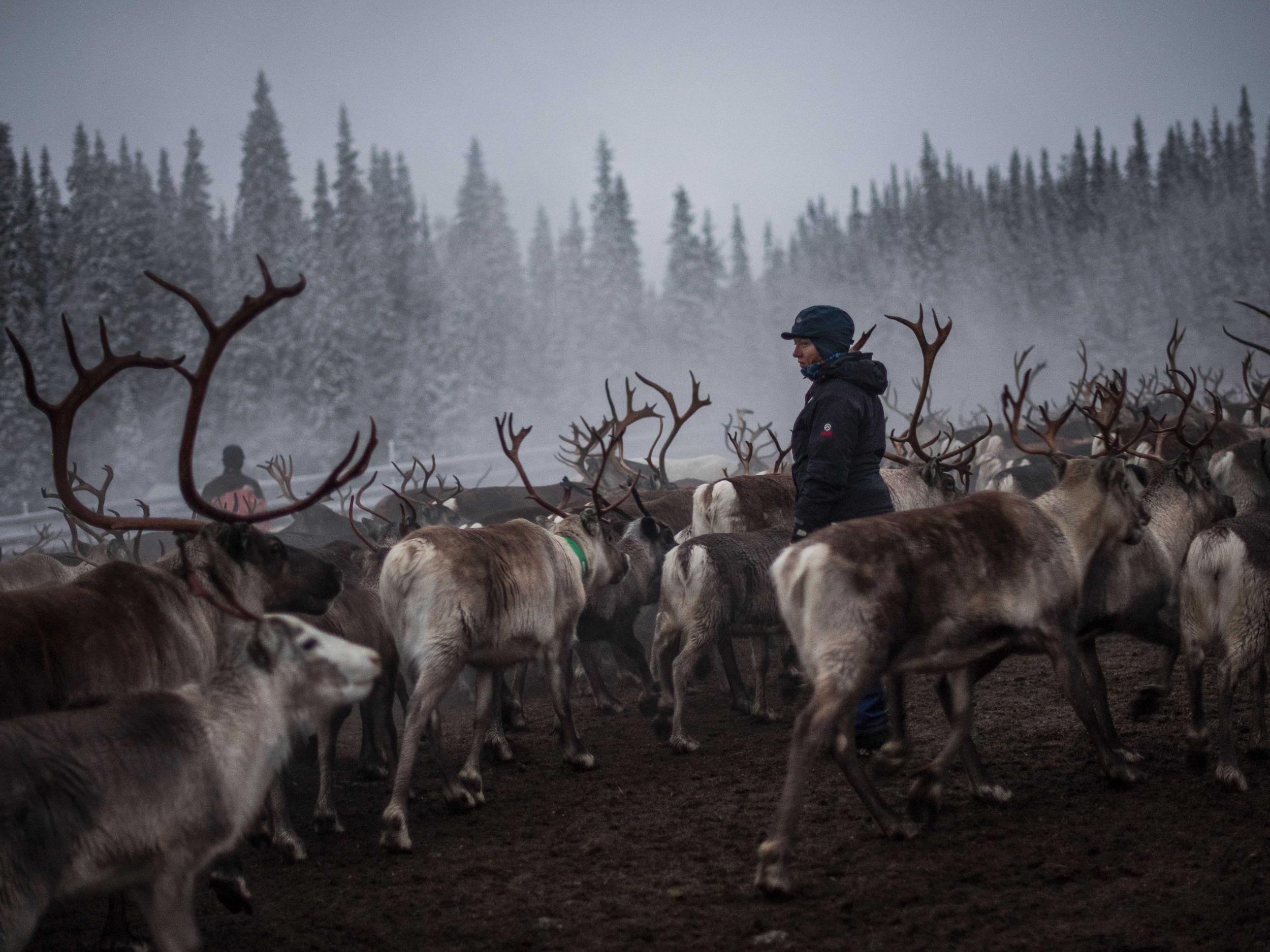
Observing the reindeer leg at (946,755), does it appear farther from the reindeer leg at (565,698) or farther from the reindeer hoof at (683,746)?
the reindeer leg at (565,698)

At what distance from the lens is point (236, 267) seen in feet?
121

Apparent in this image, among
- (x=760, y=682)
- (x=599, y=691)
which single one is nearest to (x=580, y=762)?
(x=760, y=682)

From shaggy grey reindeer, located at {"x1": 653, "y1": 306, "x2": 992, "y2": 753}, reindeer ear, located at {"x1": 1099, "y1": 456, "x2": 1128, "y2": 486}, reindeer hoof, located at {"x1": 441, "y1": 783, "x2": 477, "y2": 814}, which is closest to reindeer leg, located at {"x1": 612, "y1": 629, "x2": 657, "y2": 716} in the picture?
shaggy grey reindeer, located at {"x1": 653, "y1": 306, "x2": 992, "y2": 753}

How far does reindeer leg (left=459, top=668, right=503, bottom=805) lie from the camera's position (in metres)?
5.26

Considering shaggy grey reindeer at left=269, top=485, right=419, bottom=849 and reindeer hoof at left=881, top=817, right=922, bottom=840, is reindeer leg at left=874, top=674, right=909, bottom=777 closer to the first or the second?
reindeer hoof at left=881, top=817, right=922, bottom=840

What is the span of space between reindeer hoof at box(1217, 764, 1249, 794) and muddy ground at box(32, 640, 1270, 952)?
0.04 meters

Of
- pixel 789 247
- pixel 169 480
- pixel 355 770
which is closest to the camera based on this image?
pixel 355 770

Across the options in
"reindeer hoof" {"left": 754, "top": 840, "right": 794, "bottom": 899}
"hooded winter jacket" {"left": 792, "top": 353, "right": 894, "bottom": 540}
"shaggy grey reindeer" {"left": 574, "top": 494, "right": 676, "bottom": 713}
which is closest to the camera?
"reindeer hoof" {"left": 754, "top": 840, "right": 794, "bottom": 899}

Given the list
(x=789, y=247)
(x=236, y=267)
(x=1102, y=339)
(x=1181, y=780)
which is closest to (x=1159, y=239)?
(x=1102, y=339)

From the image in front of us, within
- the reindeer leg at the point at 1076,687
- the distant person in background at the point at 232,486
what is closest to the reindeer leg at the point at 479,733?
the reindeer leg at the point at 1076,687

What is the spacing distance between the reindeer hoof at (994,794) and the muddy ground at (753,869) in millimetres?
55

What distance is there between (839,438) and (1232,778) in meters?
2.27

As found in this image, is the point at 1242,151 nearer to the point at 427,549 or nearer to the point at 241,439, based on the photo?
the point at 241,439

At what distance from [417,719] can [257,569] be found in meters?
0.98
